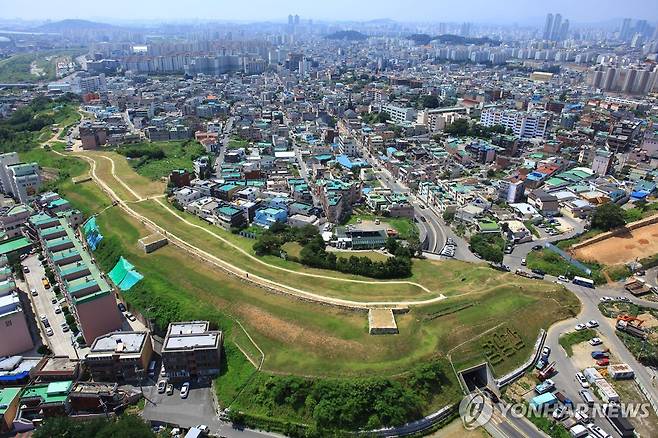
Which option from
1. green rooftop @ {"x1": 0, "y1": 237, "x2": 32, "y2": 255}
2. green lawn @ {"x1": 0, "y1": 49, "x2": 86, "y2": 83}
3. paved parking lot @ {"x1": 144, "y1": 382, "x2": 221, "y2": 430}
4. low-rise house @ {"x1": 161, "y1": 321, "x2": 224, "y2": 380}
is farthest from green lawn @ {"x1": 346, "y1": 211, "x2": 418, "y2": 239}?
green lawn @ {"x1": 0, "y1": 49, "x2": 86, "y2": 83}

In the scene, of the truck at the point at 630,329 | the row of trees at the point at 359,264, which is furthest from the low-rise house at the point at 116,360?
the truck at the point at 630,329

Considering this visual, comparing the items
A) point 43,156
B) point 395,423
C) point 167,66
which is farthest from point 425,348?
point 167,66

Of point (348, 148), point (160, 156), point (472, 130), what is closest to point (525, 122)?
point (472, 130)

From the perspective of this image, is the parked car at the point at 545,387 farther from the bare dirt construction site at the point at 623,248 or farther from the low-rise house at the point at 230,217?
the low-rise house at the point at 230,217

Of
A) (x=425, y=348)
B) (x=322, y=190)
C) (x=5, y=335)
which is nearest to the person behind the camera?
(x=425, y=348)

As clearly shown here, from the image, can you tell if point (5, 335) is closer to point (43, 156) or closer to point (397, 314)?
point (397, 314)

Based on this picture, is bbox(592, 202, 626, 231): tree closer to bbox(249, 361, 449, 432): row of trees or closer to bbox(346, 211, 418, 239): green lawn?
bbox(346, 211, 418, 239): green lawn
